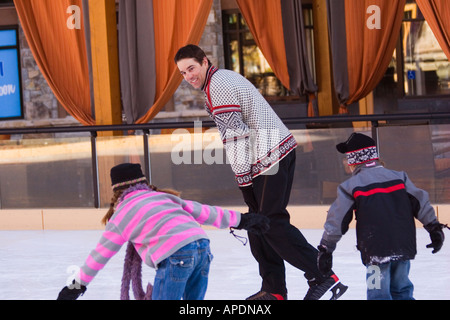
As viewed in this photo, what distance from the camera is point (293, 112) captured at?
392 inches

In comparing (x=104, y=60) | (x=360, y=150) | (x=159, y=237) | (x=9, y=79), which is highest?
(x=9, y=79)

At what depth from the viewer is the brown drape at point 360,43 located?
6746mm

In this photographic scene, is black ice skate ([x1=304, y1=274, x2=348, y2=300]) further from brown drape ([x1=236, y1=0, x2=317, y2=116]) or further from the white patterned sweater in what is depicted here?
brown drape ([x1=236, y1=0, x2=317, y2=116])

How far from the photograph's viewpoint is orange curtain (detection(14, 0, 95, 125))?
7141mm

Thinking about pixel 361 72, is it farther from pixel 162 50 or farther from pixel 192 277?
pixel 192 277

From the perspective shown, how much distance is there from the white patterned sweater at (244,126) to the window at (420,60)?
6.89 m

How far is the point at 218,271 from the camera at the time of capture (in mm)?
4602

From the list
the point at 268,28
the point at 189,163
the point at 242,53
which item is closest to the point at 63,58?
the point at 189,163

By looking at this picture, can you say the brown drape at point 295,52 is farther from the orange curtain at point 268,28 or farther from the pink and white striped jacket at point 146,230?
the pink and white striped jacket at point 146,230

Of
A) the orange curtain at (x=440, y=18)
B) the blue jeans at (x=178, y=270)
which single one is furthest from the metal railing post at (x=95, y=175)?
the blue jeans at (x=178, y=270)

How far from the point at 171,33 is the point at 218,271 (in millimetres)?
2991

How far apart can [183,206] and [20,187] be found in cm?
422

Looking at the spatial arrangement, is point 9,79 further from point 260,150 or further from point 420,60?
point 260,150
